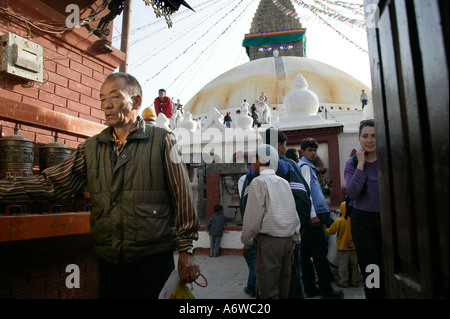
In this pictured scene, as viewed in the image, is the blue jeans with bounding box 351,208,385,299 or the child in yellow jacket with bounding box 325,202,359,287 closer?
the blue jeans with bounding box 351,208,385,299

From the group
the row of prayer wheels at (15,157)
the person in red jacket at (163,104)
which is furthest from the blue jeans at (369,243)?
the person in red jacket at (163,104)

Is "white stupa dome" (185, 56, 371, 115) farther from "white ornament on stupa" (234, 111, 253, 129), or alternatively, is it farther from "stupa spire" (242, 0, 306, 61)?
"white ornament on stupa" (234, 111, 253, 129)

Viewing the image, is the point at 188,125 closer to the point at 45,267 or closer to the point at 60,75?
the point at 60,75

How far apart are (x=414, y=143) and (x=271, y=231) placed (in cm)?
180

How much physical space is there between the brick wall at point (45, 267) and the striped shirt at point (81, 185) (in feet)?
2.39

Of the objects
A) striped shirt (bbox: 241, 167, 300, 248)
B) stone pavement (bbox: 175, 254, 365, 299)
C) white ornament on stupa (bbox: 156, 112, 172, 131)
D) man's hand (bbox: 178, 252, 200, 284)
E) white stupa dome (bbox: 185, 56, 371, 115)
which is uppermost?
white stupa dome (bbox: 185, 56, 371, 115)

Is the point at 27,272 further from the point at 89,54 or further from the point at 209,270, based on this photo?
the point at 209,270

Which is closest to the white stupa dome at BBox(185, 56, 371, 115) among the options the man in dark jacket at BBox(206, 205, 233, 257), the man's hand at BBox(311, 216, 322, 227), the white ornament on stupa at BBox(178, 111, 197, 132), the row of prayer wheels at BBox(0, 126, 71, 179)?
the white ornament on stupa at BBox(178, 111, 197, 132)

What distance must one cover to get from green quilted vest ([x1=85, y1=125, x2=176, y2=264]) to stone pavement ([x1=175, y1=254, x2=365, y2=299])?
2448 millimetres

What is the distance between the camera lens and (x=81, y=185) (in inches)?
82.2

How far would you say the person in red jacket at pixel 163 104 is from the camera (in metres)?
8.92

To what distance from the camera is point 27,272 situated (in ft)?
8.38

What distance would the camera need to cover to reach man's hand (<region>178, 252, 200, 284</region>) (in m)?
1.72
